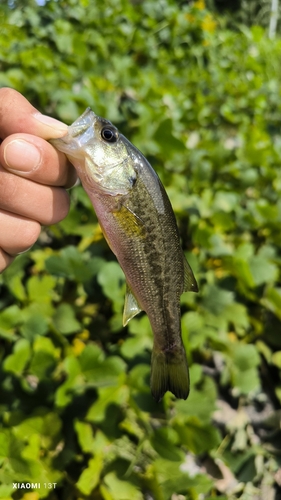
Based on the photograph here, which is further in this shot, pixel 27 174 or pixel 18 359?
pixel 18 359

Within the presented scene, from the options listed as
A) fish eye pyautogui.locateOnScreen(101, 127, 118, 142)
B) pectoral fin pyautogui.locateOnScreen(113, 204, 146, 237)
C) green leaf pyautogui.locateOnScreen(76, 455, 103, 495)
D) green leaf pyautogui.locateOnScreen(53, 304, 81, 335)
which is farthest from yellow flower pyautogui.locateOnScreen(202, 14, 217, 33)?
green leaf pyautogui.locateOnScreen(76, 455, 103, 495)

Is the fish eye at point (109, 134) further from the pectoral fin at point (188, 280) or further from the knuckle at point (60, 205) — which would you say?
the pectoral fin at point (188, 280)

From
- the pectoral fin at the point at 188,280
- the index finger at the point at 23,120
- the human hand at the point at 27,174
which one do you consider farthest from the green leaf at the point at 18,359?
the index finger at the point at 23,120

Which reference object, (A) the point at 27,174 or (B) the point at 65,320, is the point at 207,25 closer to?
(B) the point at 65,320

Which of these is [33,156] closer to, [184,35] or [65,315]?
[65,315]

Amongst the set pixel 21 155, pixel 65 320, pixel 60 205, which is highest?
pixel 21 155

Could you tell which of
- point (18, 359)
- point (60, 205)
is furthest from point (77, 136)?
point (18, 359)

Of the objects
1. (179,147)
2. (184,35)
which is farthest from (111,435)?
(184,35)

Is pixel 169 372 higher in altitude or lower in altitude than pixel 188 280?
lower
